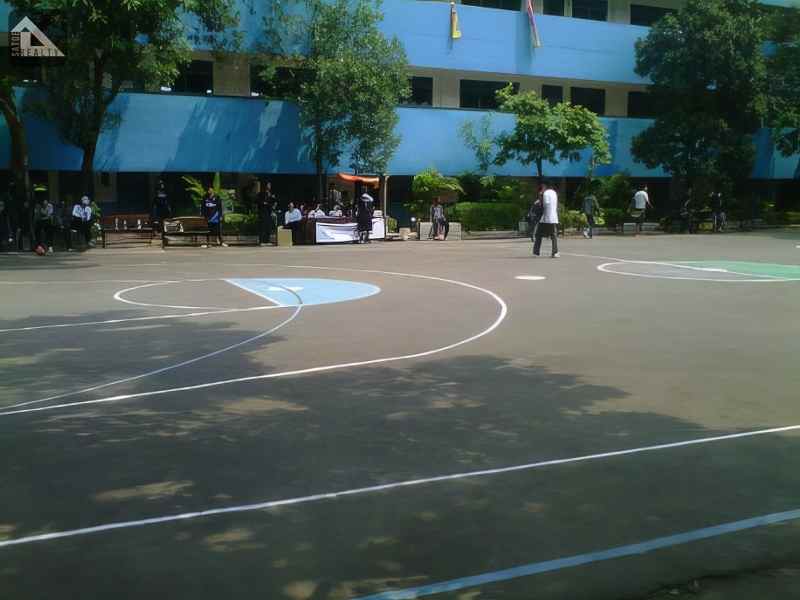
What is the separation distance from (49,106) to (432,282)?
14.6m

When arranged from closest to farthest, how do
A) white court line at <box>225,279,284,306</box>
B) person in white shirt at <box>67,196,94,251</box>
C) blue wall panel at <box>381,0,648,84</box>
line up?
1. white court line at <box>225,279,284,306</box>
2. person in white shirt at <box>67,196,94,251</box>
3. blue wall panel at <box>381,0,648,84</box>

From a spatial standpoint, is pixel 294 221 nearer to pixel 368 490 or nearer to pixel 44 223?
pixel 44 223

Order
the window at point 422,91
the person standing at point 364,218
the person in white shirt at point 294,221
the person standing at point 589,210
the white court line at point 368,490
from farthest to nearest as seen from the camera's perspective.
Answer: the window at point 422,91, the person standing at point 589,210, the person standing at point 364,218, the person in white shirt at point 294,221, the white court line at point 368,490

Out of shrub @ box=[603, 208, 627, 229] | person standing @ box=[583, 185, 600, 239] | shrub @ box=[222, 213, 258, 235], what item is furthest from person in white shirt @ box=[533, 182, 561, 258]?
shrub @ box=[603, 208, 627, 229]

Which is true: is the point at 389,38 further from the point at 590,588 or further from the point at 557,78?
the point at 590,588

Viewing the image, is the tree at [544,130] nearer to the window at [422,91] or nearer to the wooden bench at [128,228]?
the window at [422,91]

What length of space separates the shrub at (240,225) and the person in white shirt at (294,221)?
1.07 meters

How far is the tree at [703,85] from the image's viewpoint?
3534cm

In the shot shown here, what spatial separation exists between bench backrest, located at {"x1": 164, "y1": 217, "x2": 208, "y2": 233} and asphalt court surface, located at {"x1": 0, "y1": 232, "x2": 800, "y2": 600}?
42.3 feet

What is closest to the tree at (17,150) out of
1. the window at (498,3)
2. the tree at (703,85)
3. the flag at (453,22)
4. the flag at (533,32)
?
the flag at (453,22)

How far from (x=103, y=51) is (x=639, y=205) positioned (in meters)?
20.9

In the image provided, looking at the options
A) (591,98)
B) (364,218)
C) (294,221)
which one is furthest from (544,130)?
(294,221)

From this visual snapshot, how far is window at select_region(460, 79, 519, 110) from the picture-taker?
119 feet

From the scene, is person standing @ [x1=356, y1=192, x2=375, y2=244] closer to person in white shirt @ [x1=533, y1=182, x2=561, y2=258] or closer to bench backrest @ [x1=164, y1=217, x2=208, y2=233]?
bench backrest @ [x1=164, y1=217, x2=208, y2=233]
